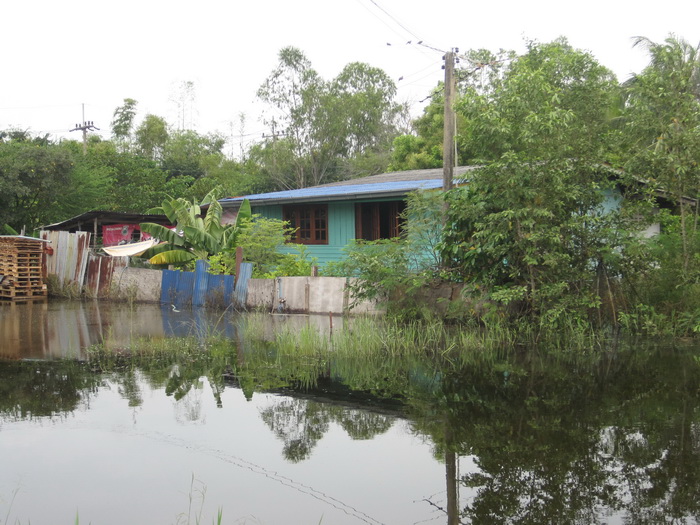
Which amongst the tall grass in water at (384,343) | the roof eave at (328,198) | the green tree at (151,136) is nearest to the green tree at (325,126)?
the green tree at (151,136)

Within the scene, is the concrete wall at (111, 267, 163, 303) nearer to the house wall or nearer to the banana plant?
the banana plant

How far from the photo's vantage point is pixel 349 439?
7.26 meters

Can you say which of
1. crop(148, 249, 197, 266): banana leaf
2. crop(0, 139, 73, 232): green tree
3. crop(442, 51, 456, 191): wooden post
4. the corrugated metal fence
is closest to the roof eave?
crop(442, 51, 456, 191): wooden post

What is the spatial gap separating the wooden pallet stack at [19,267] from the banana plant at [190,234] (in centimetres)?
404

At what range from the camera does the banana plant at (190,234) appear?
21531 mm

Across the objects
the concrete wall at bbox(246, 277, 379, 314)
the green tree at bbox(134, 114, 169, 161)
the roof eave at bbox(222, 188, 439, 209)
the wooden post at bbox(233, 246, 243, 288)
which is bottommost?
the concrete wall at bbox(246, 277, 379, 314)

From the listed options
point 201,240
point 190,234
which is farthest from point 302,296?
point 190,234

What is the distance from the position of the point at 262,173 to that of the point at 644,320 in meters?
40.2

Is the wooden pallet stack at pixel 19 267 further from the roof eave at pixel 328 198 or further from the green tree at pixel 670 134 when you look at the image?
the green tree at pixel 670 134

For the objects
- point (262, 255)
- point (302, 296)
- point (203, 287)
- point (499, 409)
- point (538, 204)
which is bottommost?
point (499, 409)

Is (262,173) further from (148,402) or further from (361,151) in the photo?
(148,402)

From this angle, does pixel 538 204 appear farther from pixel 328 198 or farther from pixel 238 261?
pixel 328 198

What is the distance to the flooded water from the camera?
5.46 meters

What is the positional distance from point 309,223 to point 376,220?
275 centimetres
